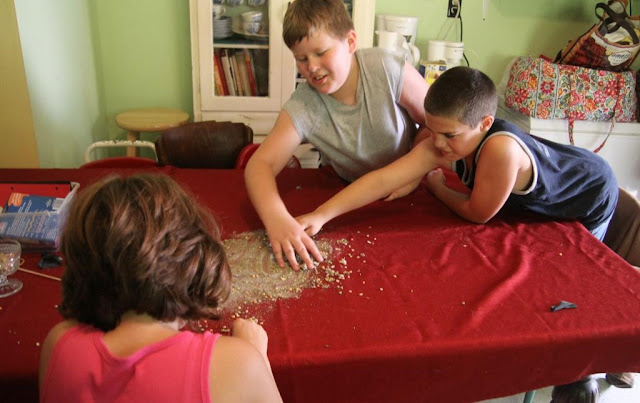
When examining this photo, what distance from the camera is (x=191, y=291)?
0.81 meters

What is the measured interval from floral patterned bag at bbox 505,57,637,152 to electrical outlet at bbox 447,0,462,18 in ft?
1.81

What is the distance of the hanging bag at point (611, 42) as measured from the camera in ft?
9.52

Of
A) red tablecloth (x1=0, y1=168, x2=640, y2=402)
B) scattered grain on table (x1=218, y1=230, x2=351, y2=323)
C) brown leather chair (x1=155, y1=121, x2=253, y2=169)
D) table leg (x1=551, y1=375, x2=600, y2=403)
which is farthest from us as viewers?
brown leather chair (x1=155, y1=121, x2=253, y2=169)

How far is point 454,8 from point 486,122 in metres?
2.06

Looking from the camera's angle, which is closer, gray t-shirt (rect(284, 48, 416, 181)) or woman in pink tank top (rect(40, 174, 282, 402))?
woman in pink tank top (rect(40, 174, 282, 402))

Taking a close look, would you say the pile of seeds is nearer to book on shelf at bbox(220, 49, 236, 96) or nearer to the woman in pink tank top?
the woman in pink tank top

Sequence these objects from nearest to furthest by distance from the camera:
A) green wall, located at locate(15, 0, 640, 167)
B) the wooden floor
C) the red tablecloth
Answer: the red tablecloth → the wooden floor → green wall, located at locate(15, 0, 640, 167)

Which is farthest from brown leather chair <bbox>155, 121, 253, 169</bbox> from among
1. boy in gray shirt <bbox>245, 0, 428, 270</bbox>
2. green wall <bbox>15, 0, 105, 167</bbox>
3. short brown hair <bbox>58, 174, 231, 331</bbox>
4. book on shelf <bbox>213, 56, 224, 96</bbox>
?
short brown hair <bbox>58, 174, 231, 331</bbox>

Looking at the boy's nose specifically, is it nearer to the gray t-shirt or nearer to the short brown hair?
the gray t-shirt

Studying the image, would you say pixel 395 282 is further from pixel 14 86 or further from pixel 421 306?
pixel 14 86

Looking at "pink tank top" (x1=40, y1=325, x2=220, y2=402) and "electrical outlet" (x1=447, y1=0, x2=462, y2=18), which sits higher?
"electrical outlet" (x1=447, y1=0, x2=462, y2=18)

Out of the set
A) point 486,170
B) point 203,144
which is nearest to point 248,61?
point 203,144

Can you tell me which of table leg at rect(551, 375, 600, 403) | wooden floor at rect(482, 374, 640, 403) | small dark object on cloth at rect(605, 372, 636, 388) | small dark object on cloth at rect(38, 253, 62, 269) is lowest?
wooden floor at rect(482, 374, 640, 403)

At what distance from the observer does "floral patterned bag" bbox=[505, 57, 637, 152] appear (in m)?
2.97
